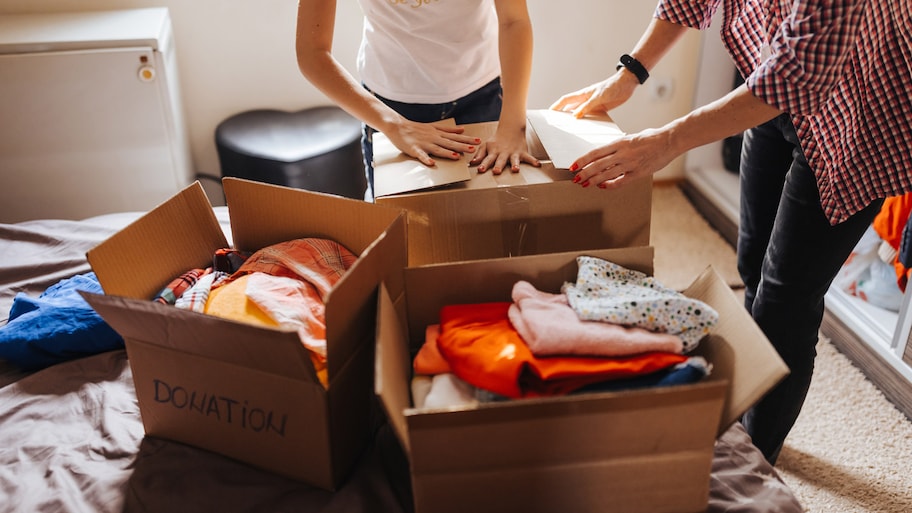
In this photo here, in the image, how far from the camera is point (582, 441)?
75cm

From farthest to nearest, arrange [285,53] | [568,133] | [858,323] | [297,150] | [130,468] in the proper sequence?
[285,53] < [297,150] < [858,323] < [568,133] < [130,468]

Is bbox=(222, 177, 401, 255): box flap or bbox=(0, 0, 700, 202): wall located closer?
bbox=(222, 177, 401, 255): box flap

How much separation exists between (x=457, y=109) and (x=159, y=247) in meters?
0.70

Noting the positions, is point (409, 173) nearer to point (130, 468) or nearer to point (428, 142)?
point (428, 142)

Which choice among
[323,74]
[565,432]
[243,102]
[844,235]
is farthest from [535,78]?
[565,432]

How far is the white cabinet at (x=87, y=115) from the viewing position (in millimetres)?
1987

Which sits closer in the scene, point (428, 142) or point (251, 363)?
point (251, 363)

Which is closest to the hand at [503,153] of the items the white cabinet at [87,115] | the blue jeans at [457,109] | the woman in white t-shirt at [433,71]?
the woman in white t-shirt at [433,71]

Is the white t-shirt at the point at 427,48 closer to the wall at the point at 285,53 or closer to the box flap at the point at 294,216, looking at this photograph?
the box flap at the point at 294,216

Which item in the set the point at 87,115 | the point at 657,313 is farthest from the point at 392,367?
the point at 87,115

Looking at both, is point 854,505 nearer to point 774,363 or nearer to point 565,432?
point 774,363

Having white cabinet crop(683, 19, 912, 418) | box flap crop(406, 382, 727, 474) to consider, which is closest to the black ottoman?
white cabinet crop(683, 19, 912, 418)

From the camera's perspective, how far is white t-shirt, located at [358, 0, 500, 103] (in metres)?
1.44

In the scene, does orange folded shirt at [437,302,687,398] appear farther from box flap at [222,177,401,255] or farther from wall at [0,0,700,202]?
wall at [0,0,700,202]
